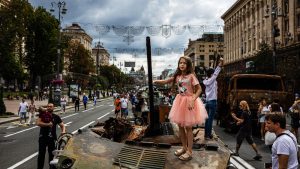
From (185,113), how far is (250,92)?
557 inches

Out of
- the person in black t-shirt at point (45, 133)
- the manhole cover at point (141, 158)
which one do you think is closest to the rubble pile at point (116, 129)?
the person in black t-shirt at point (45, 133)

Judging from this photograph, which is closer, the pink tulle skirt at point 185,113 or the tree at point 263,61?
the pink tulle skirt at point 185,113

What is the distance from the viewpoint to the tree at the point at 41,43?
70438 millimetres

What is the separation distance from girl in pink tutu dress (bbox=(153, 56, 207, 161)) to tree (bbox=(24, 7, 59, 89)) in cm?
6668

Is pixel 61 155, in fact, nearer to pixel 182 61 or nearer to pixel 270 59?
A: pixel 182 61

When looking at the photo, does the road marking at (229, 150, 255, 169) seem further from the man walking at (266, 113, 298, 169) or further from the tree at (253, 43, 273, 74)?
the tree at (253, 43, 273, 74)

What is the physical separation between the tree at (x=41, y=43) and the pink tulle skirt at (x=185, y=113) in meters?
66.7

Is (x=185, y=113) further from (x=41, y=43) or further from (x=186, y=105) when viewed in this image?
(x=41, y=43)

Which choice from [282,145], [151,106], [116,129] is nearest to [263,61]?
[116,129]

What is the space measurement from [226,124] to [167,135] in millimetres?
15082

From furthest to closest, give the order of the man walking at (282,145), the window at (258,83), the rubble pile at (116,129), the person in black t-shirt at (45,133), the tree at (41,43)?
the tree at (41,43) < the window at (258,83) < the person in black t-shirt at (45,133) < the rubble pile at (116,129) < the man walking at (282,145)

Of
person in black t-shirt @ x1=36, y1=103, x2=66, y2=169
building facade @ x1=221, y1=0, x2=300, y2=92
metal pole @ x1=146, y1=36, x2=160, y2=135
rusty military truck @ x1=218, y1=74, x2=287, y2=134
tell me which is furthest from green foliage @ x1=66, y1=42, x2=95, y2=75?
metal pole @ x1=146, y1=36, x2=160, y2=135

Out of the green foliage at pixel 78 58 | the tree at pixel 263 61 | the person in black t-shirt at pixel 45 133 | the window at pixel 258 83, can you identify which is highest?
the green foliage at pixel 78 58

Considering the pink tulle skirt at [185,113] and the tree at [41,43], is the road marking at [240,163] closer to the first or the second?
the pink tulle skirt at [185,113]
